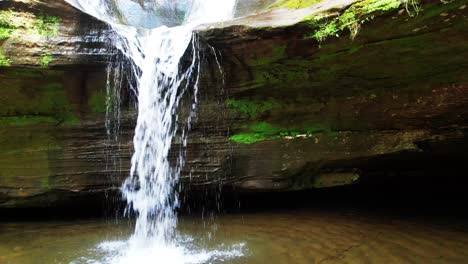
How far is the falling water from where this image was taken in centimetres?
529

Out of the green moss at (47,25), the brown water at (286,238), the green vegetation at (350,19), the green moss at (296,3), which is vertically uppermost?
the green moss at (296,3)

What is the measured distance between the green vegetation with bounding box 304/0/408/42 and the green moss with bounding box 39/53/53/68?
3.80 m

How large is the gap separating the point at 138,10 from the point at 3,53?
3.70 meters

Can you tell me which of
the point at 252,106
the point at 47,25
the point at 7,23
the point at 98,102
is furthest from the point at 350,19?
the point at 7,23

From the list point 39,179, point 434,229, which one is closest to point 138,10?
point 39,179

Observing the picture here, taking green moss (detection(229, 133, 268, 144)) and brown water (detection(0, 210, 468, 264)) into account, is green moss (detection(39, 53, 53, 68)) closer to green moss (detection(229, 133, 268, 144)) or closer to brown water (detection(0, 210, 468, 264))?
brown water (detection(0, 210, 468, 264))

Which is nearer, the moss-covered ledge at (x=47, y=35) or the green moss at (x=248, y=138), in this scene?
the moss-covered ledge at (x=47, y=35)

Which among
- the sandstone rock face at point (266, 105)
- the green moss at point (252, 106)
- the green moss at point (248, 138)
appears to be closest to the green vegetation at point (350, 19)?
the sandstone rock face at point (266, 105)

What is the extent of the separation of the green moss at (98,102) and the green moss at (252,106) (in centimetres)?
210

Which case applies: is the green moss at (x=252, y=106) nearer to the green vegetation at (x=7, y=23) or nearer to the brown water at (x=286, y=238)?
the brown water at (x=286, y=238)

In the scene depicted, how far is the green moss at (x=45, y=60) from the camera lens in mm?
5133

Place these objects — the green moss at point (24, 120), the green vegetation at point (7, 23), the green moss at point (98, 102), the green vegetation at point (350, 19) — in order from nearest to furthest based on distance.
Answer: the green vegetation at point (350, 19), the green vegetation at point (7, 23), the green moss at point (24, 120), the green moss at point (98, 102)

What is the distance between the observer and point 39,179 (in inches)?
232

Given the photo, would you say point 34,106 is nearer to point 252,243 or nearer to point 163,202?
point 163,202
